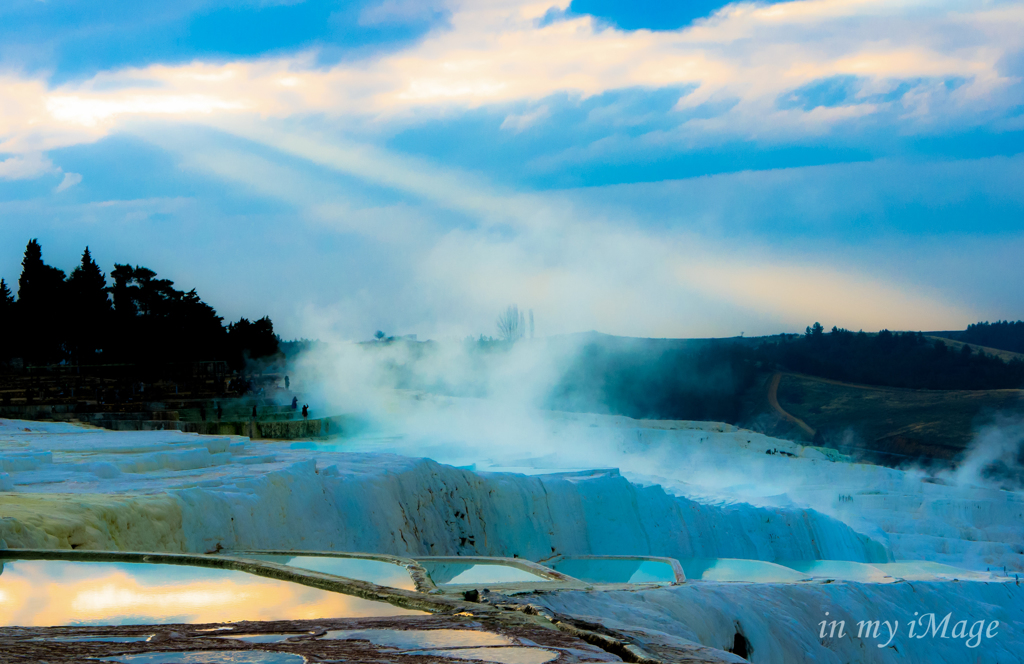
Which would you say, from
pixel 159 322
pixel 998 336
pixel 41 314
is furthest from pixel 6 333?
pixel 998 336

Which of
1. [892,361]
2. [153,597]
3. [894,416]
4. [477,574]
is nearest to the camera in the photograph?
[153,597]

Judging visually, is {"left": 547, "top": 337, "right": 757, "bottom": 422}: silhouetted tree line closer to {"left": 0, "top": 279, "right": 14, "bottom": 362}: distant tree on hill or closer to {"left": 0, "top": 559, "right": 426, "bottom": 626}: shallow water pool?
{"left": 0, "top": 279, "right": 14, "bottom": 362}: distant tree on hill

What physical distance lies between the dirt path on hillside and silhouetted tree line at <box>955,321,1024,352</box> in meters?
25.9

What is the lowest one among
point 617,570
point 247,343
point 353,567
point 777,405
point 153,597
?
point 777,405

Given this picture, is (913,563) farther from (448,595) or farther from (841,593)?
(448,595)

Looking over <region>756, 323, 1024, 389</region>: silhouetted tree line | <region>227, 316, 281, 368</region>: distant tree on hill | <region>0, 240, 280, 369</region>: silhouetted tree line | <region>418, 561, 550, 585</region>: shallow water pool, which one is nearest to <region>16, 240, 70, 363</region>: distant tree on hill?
<region>0, 240, 280, 369</region>: silhouetted tree line

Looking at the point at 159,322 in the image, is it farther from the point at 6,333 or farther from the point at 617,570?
the point at 617,570

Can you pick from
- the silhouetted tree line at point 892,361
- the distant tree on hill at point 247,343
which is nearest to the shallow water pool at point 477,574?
the distant tree on hill at point 247,343

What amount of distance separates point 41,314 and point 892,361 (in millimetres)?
61232

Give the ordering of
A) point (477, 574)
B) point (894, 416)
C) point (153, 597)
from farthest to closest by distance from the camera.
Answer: point (894, 416)
point (477, 574)
point (153, 597)

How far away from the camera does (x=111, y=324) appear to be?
36.5m

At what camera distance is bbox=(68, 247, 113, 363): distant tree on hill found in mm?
36406

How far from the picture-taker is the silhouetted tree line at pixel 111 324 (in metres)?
35.5

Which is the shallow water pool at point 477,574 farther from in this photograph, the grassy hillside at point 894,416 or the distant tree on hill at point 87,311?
the grassy hillside at point 894,416
